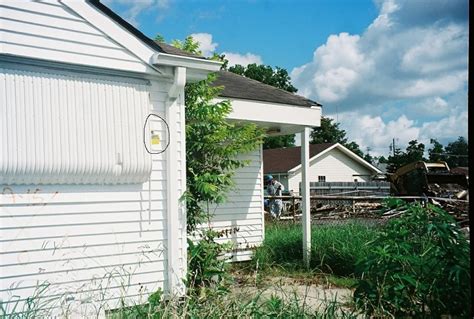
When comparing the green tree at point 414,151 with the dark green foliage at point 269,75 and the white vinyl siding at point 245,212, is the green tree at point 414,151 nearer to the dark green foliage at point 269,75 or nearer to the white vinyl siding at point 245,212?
the dark green foliage at point 269,75

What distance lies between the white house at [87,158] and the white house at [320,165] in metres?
30.7

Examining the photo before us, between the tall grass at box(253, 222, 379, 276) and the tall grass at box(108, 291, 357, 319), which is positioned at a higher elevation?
the tall grass at box(108, 291, 357, 319)

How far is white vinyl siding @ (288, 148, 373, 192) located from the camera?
40.0 metres

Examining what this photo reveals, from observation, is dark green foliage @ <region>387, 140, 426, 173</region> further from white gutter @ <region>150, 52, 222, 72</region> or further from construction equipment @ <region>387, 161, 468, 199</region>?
white gutter @ <region>150, 52, 222, 72</region>

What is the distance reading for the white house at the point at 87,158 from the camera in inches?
201

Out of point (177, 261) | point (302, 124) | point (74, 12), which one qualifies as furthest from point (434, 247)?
point (302, 124)

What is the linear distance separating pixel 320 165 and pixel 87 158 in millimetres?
35714

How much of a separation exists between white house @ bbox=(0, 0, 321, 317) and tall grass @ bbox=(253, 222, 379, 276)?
116 inches

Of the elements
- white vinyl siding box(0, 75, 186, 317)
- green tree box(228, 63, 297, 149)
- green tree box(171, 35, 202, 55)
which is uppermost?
Result: green tree box(228, 63, 297, 149)

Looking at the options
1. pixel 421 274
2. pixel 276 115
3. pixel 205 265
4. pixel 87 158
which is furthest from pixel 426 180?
pixel 87 158

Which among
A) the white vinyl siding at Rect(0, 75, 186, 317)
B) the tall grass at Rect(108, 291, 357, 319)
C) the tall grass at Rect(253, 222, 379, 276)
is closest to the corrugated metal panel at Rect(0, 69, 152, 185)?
the white vinyl siding at Rect(0, 75, 186, 317)

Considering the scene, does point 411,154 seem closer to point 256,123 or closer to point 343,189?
point 343,189

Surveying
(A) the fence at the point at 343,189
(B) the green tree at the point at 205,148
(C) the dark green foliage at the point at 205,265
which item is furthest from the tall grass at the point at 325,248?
(A) the fence at the point at 343,189

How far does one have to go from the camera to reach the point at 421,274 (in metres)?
4.44
